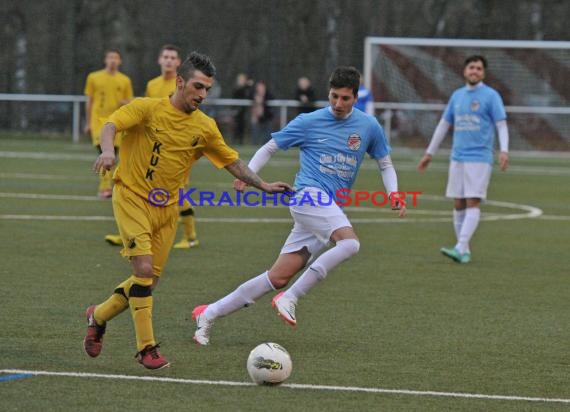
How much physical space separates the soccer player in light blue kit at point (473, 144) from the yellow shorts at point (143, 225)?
634 cm

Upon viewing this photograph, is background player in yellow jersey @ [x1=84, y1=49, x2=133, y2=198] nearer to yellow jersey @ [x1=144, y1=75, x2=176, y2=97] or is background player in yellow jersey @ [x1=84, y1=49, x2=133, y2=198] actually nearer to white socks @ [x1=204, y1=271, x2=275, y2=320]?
yellow jersey @ [x1=144, y1=75, x2=176, y2=97]

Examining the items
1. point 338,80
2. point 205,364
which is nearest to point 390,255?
point 338,80

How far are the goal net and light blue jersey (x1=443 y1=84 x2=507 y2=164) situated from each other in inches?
793

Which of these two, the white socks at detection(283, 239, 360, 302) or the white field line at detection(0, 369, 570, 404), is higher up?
the white socks at detection(283, 239, 360, 302)

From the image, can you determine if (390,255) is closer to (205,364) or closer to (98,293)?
(98,293)

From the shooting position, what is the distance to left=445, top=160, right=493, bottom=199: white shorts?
557 inches

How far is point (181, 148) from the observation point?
8.17 metres

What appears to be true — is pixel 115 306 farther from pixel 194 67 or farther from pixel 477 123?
pixel 477 123

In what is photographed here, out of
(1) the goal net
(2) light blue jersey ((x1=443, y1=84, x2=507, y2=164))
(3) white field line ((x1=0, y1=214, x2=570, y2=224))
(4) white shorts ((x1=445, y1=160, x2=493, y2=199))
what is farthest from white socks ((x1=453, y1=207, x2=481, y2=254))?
(1) the goal net

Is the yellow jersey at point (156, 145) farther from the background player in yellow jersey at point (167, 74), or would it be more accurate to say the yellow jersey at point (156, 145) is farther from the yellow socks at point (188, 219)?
the background player in yellow jersey at point (167, 74)

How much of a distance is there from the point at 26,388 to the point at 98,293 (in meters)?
3.87

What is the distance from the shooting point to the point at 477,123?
14.2 m

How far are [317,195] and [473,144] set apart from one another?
17.6 feet

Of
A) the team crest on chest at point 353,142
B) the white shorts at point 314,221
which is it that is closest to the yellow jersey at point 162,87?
the team crest on chest at point 353,142
